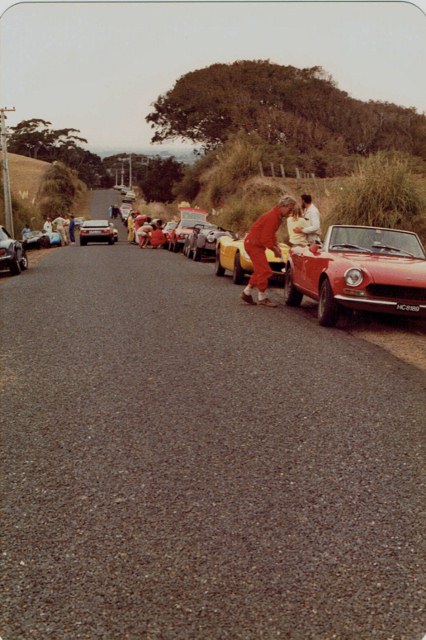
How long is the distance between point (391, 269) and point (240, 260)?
5.55 m

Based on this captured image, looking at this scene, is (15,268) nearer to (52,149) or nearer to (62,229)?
(62,229)

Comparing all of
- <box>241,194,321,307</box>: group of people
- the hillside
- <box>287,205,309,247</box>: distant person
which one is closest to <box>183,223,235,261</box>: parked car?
<box>287,205,309,247</box>: distant person

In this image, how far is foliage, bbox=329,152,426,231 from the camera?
1659 cm

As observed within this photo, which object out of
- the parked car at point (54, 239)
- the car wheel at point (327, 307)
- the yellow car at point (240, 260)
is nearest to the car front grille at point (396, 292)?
the car wheel at point (327, 307)

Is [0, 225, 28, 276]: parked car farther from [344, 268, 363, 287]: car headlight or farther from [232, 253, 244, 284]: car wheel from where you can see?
[344, 268, 363, 287]: car headlight

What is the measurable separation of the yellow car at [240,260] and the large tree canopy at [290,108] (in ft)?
121

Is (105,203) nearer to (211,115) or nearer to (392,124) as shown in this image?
(211,115)

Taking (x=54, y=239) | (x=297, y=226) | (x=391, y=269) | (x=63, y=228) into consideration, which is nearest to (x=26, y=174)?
(x=63, y=228)

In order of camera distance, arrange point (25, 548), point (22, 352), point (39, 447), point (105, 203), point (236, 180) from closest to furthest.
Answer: point (25, 548) < point (39, 447) < point (22, 352) < point (236, 180) < point (105, 203)

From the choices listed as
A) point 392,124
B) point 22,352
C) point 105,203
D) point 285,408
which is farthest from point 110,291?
point 105,203

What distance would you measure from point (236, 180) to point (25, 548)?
39526 millimetres

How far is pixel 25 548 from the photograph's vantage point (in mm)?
3412

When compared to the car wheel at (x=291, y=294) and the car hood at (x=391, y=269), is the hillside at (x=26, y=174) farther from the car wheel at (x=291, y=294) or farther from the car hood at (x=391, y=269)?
the car hood at (x=391, y=269)

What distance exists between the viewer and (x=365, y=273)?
362 inches
